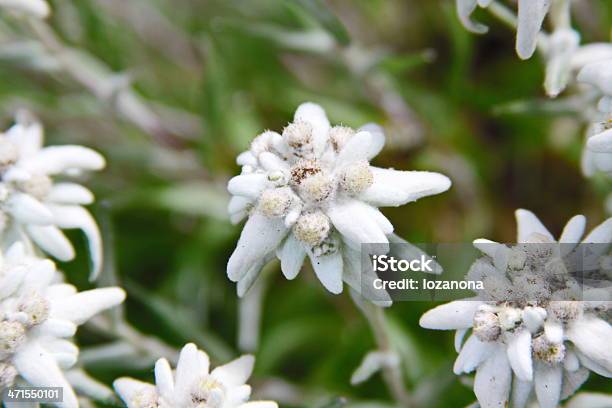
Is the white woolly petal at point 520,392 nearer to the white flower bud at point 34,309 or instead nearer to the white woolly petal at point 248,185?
the white woolly petal at point 248,185

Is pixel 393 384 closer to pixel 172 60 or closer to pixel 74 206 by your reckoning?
pixel 74 206

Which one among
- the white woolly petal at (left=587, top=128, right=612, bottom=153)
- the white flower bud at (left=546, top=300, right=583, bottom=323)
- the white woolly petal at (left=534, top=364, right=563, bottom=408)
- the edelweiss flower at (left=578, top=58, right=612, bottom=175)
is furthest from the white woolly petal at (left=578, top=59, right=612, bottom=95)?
the white woolly petal at (left=534, top=364, right=563, bottom=408)

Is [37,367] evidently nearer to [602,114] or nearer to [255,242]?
[255,242]

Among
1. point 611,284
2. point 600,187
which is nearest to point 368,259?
point 611,284

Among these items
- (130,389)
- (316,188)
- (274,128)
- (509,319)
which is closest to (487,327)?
(509,319)

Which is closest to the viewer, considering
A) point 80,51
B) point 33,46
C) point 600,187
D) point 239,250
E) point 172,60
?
point 239,250

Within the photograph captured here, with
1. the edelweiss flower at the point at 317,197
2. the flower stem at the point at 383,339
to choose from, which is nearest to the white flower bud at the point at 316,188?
the edelweiss flower at the point at 317,197
